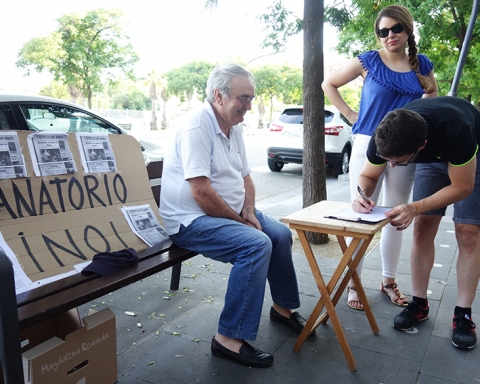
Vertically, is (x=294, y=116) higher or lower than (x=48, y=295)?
higher

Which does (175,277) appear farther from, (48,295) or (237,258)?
(48,295)

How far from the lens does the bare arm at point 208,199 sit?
2.55 meters

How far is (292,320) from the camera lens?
289 centimetres

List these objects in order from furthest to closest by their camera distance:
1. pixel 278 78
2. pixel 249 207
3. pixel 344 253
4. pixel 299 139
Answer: pixel 278 78 < pixel 299 139 < pixel 249 207 < pixel 344 253

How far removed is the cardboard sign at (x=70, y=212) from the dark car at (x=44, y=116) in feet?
5.37

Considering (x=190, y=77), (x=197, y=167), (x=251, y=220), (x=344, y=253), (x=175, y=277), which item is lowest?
(x=175, y=277)

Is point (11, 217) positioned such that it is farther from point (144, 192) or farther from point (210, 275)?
point (210, 275)

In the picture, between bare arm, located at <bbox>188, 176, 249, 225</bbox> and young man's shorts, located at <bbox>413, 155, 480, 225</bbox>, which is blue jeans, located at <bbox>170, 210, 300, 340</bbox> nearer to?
bare arm, located at <bbox>188, 176, 249, 225</bbox>

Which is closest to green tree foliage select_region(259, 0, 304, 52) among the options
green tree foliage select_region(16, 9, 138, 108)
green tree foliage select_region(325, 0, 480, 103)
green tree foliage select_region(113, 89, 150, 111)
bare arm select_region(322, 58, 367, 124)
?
green tree foliage select_region(325, 0, 480, 103)

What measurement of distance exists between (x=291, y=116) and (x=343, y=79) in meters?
8.20

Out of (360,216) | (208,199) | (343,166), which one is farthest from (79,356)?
(343,166)

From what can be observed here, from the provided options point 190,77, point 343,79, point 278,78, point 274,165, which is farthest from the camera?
point 278,78

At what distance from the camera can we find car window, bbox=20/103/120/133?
4395mm

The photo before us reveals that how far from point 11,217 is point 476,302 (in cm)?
303
